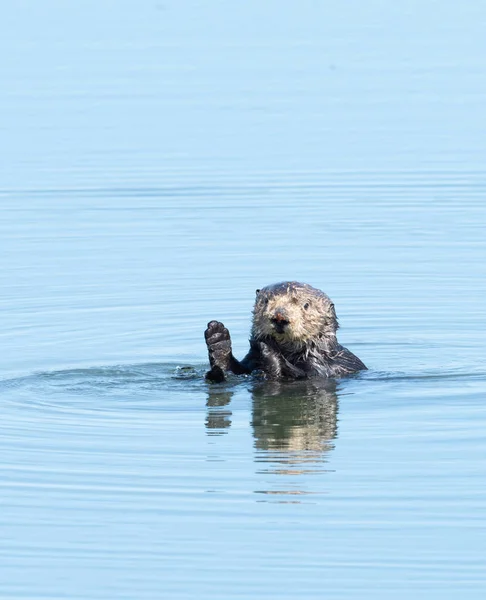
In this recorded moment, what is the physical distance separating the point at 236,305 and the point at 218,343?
8.57ft

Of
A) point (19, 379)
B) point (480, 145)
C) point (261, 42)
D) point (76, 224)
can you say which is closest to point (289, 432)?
point (19, 379)

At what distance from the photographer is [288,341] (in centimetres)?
895

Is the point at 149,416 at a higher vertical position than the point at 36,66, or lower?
lower

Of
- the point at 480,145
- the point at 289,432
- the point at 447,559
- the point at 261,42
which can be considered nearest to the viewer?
the point at 447,559

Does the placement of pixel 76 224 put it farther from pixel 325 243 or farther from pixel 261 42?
pixel 261 42

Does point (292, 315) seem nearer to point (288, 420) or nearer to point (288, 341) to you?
point (288, 341)

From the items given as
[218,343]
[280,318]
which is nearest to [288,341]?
[280,318]

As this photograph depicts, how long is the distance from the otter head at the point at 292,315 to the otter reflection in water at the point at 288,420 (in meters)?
0.29

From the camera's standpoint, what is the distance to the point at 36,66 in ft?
67.8

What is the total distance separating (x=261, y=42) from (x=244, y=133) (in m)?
6.08

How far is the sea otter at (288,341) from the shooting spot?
28.0 ft

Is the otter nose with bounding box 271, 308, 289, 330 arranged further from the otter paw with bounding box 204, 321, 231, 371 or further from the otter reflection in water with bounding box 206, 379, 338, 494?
the otter reflection in water with bounding box 206, 379, 338, 494

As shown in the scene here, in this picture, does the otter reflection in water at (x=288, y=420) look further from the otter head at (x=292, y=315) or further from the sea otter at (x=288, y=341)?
the otter head at (x=292, y=315)

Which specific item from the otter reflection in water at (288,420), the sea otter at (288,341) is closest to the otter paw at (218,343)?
the sea otter at (288,341)
